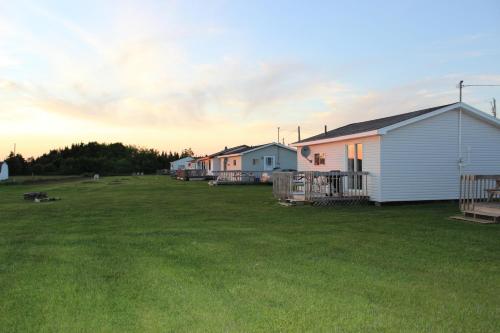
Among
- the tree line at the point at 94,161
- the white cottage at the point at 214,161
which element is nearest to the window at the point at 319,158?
the white cottage at the point at 214,161

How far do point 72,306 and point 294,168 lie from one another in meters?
32.4

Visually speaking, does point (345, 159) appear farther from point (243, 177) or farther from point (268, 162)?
point (268, 162)

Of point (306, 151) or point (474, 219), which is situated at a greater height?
point (306, 151)

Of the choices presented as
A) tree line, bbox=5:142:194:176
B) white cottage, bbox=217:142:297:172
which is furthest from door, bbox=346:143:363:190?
tree line, bbox=5:142:194:176

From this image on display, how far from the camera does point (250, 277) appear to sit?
5191 mm

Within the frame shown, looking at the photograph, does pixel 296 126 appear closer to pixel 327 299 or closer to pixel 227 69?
pixel 227 69

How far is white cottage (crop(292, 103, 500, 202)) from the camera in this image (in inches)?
571

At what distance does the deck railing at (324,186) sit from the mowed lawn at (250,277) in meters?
4.92

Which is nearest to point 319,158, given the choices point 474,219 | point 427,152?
point 427,152

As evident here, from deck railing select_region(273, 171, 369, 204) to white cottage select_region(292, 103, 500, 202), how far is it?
1.52 feet

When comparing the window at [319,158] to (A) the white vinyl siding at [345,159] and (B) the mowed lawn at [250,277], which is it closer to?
(A) the white vinyl siding at [345,159]

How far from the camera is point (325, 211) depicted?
12.8 metres

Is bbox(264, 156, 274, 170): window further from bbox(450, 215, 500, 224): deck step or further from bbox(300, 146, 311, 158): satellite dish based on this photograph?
bbox(450, 215, 500, 224): deck step

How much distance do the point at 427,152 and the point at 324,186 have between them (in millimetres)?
3877
